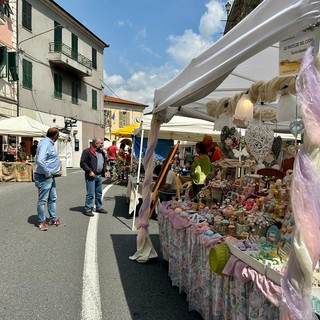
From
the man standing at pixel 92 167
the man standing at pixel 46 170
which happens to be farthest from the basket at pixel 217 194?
the man standing at pixel 92 167

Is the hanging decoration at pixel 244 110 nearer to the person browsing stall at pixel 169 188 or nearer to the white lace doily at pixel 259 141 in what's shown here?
the white lace doily at pixel 259 141

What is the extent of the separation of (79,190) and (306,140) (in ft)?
36.2

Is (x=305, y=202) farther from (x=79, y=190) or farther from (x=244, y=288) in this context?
(x=79, y=190)

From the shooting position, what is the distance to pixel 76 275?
438 cm

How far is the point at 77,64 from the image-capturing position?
27.8m

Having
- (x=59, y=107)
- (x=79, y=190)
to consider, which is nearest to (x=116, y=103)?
(x=59, y=107)

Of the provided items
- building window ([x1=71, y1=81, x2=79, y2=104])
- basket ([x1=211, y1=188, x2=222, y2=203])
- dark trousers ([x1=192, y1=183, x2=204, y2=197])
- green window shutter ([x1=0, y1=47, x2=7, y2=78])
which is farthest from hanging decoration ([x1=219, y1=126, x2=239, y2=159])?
building window ([x1=71, y1=81, x2=79, y2=104])

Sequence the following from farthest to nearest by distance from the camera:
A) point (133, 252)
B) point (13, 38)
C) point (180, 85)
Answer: point (13, 38) < point (133, 252) < point (180, 85)

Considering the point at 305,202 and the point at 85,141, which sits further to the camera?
the point at 85,141

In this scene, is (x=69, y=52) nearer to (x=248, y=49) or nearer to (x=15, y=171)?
(x=15, y=171)

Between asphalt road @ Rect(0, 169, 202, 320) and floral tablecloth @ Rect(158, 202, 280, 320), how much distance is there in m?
0.23

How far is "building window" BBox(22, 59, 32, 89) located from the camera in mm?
22281

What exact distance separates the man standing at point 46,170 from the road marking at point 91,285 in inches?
42.7

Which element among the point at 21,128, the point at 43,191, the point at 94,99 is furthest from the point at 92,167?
the point at 94,99
